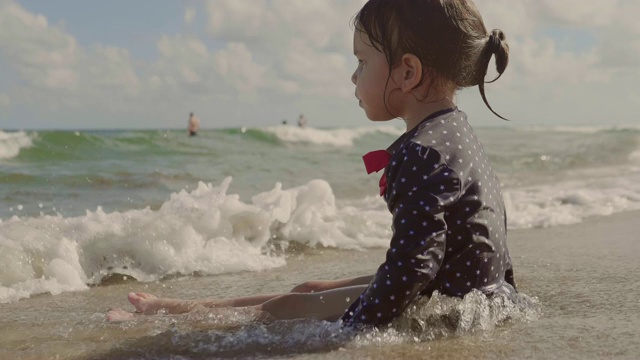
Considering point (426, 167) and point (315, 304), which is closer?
point (426, 167)

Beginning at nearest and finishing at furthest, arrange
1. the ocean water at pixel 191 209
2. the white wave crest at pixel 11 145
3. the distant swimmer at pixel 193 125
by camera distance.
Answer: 1. the ocean water at pixel 191 209
2. the white wave crest at pixel 11 145
3. the distant swimmer at pixel 193 125

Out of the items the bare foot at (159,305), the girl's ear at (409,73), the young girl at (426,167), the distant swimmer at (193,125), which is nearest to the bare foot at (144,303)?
the bare foot at (159,305)

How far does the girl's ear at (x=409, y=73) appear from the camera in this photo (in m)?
2.47

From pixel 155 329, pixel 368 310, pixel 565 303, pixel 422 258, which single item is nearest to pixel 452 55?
pixel 422 258

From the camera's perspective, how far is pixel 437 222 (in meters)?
2.25

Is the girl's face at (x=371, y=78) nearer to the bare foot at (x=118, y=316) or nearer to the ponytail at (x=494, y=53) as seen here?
the ponytail at (x=494, y=53)

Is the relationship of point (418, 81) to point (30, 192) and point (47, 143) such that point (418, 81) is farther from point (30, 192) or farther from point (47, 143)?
point (47, 143)

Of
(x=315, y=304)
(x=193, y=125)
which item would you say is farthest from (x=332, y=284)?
(x=193, y=125)

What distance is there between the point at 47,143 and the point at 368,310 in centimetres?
1444

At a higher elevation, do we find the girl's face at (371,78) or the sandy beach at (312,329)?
the girl's face at (371,78)

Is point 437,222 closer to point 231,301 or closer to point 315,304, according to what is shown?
point 315,304

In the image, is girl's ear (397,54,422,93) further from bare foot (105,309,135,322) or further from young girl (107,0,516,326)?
bare foot (105,309,135,322)

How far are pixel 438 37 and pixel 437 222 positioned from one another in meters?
0.61

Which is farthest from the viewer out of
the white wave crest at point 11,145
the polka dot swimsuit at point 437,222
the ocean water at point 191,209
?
the white wave crest at point 11,145
